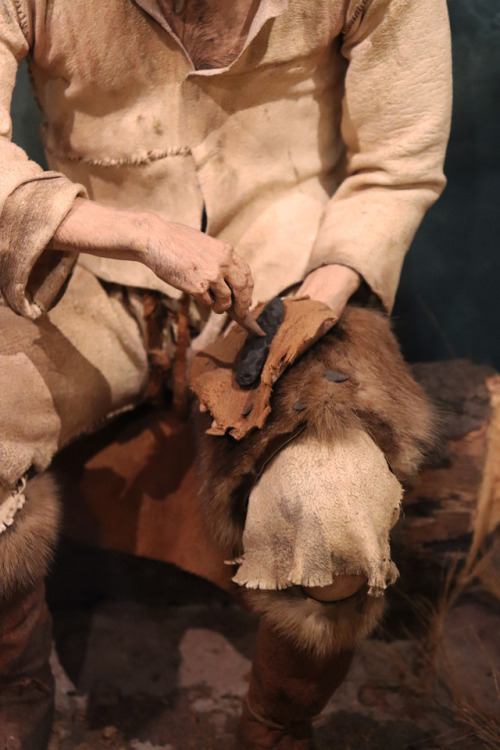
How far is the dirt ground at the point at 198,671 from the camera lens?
4.73 feet

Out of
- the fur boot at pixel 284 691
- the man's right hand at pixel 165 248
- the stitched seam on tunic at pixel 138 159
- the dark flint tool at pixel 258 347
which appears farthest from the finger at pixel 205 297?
the fur boot at pixel 284 691

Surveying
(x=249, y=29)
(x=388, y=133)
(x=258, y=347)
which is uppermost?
(x=249, y=29)

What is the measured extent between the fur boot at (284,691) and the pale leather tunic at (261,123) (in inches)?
23.7

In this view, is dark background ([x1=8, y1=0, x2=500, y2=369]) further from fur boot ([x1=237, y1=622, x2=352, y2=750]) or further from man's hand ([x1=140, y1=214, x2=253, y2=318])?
fur boot ([x1=237, y1=622, x2=352, y2=750])

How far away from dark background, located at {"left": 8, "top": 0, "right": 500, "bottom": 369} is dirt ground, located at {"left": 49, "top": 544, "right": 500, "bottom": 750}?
0.62 meters

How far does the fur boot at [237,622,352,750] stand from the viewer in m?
1.13

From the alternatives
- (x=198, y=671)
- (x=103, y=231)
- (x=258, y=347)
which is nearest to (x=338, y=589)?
(x=258, y=347)

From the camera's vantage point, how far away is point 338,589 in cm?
103

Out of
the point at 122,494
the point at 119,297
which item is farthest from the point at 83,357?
the point at 122,494

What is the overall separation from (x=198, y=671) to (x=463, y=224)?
118 centimetres

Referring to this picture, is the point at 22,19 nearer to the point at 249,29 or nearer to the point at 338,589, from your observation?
the point at 249,29

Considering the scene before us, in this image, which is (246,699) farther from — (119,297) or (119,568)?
(119,297)

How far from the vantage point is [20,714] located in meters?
1.31

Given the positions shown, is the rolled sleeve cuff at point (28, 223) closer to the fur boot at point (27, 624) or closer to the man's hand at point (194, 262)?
the man's hand at point (194, 262)
